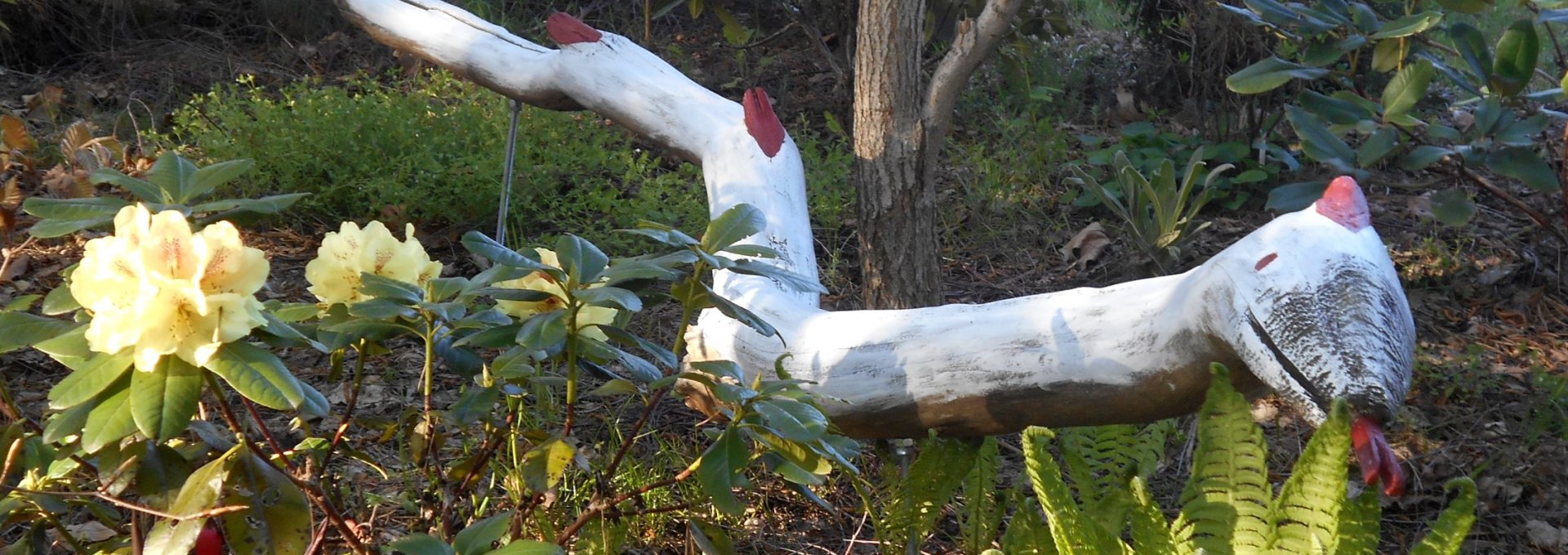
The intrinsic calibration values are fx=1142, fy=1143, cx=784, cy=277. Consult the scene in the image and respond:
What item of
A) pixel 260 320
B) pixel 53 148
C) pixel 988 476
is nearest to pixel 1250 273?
pixel 988 476

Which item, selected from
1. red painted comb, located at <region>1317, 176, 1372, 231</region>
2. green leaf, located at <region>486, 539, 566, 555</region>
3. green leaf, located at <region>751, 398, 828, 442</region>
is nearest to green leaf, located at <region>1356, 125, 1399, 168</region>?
red painted comb, located at <region>1317, 176, 1372, 231</region>

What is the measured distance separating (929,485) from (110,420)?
53.7 inches

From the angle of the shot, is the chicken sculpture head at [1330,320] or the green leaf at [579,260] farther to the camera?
the chicken sculpture head at [1330,320]

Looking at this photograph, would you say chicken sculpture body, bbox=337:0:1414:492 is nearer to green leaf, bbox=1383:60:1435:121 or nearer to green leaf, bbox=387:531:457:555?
green leaf, bbox=387:531:457:555

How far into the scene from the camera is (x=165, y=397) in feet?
3.77

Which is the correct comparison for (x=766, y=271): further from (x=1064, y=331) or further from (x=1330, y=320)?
(x=1330, y=320)

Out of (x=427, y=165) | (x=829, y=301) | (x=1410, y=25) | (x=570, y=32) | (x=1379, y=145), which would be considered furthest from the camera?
(x=427, y=165)

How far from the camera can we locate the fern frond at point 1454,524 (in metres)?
1.62

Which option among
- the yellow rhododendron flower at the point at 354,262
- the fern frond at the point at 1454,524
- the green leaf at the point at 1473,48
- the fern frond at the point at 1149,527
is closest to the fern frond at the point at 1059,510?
the fern frond at the point at 1149,527

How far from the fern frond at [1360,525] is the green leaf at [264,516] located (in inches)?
55.8

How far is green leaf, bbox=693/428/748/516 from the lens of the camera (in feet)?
4.80

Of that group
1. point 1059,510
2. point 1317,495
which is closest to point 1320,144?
point 1317,495

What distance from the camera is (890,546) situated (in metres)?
2.18

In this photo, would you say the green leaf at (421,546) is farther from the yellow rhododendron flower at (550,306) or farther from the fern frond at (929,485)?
the fern frond at (929,485)
